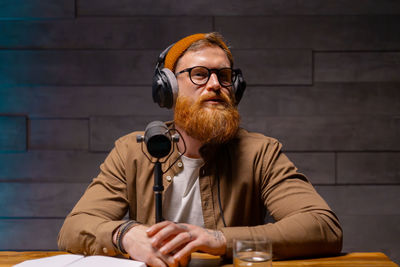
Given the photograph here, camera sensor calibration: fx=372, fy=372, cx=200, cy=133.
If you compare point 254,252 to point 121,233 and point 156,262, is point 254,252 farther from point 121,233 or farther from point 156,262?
point 121,233

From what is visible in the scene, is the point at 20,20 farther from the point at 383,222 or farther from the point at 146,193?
the point at 383,222

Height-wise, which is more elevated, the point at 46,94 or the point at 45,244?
the point at 46,94

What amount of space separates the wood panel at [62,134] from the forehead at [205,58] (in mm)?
888

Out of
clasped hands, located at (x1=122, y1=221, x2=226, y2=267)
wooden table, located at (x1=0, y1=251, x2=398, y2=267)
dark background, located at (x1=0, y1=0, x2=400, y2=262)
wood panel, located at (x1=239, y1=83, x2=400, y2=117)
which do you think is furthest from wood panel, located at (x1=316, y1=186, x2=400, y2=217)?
clasped hands, located at (x1=122, y1=221, x2=226, y2=267)

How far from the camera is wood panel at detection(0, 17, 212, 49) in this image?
2229 mm

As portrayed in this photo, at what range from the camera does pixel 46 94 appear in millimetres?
2264

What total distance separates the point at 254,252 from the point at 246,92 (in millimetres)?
1421

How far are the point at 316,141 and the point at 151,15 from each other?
4.08ft

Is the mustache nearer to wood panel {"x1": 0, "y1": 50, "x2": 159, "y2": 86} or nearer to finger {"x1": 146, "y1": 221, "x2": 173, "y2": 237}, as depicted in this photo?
finger {"x1": 146, "y1": 221, "x2": 173, "y2": 237}

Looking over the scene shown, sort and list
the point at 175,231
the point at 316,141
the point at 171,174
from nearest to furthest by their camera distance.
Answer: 1. the point at 175,231
2. the point at 171,174
3. the point at 316,141

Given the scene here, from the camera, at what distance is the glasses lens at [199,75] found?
5.24 feet

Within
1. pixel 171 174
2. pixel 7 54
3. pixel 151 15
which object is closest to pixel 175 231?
pixel 171 174

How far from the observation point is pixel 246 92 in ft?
7.32

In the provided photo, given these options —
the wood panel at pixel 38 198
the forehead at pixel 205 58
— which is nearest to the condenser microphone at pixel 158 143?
the forehead at pixel 205 58
